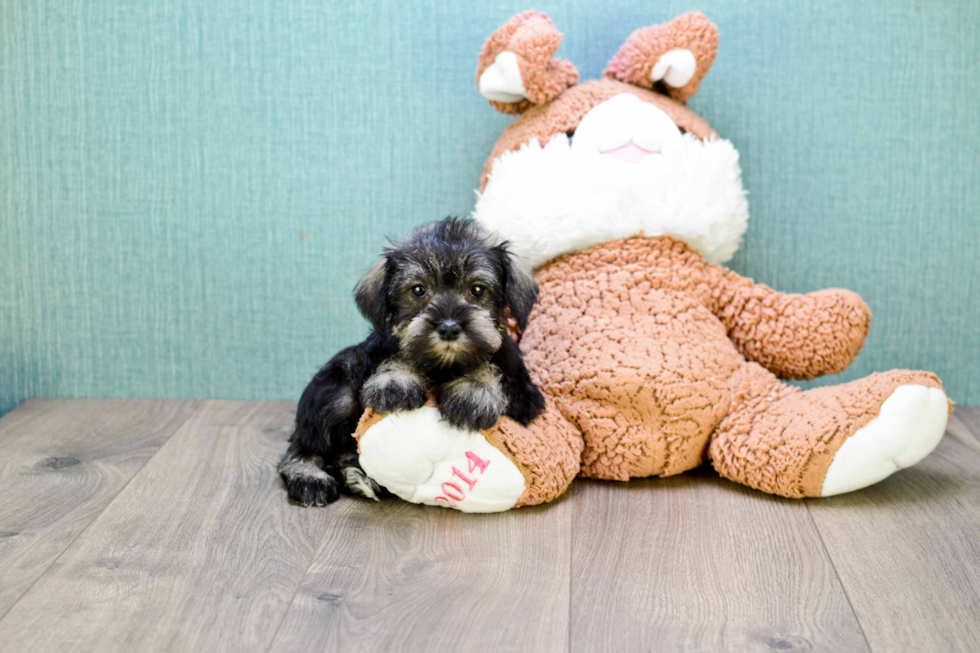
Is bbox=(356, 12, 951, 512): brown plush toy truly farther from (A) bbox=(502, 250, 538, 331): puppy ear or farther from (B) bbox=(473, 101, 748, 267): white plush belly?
(A) bbox=(502, 250, 538, 331): puppy ear

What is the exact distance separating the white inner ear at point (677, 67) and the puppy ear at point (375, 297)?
3.01 ft

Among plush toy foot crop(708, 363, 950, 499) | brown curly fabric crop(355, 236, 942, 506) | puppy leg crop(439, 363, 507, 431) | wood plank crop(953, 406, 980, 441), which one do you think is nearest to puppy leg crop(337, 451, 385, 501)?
brown curly fabric crop(355, 236, 942, 506)

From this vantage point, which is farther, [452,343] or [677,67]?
[677,67]

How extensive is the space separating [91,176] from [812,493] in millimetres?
2210

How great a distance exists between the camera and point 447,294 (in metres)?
1.81

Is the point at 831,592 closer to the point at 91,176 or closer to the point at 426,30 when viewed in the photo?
the point at 426,30

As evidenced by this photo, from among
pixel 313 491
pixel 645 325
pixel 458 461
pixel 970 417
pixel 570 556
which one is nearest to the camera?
pixel 570 556

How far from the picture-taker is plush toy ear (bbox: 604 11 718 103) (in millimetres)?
2182

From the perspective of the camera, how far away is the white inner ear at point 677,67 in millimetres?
2188

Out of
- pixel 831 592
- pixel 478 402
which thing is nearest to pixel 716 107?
pixel 478 402

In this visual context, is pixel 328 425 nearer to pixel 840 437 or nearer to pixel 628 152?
pixel 628 152

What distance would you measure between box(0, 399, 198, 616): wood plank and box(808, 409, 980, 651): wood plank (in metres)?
1.56

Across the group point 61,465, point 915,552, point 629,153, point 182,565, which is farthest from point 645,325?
point 61,465

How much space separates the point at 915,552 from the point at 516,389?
88 centimetres
